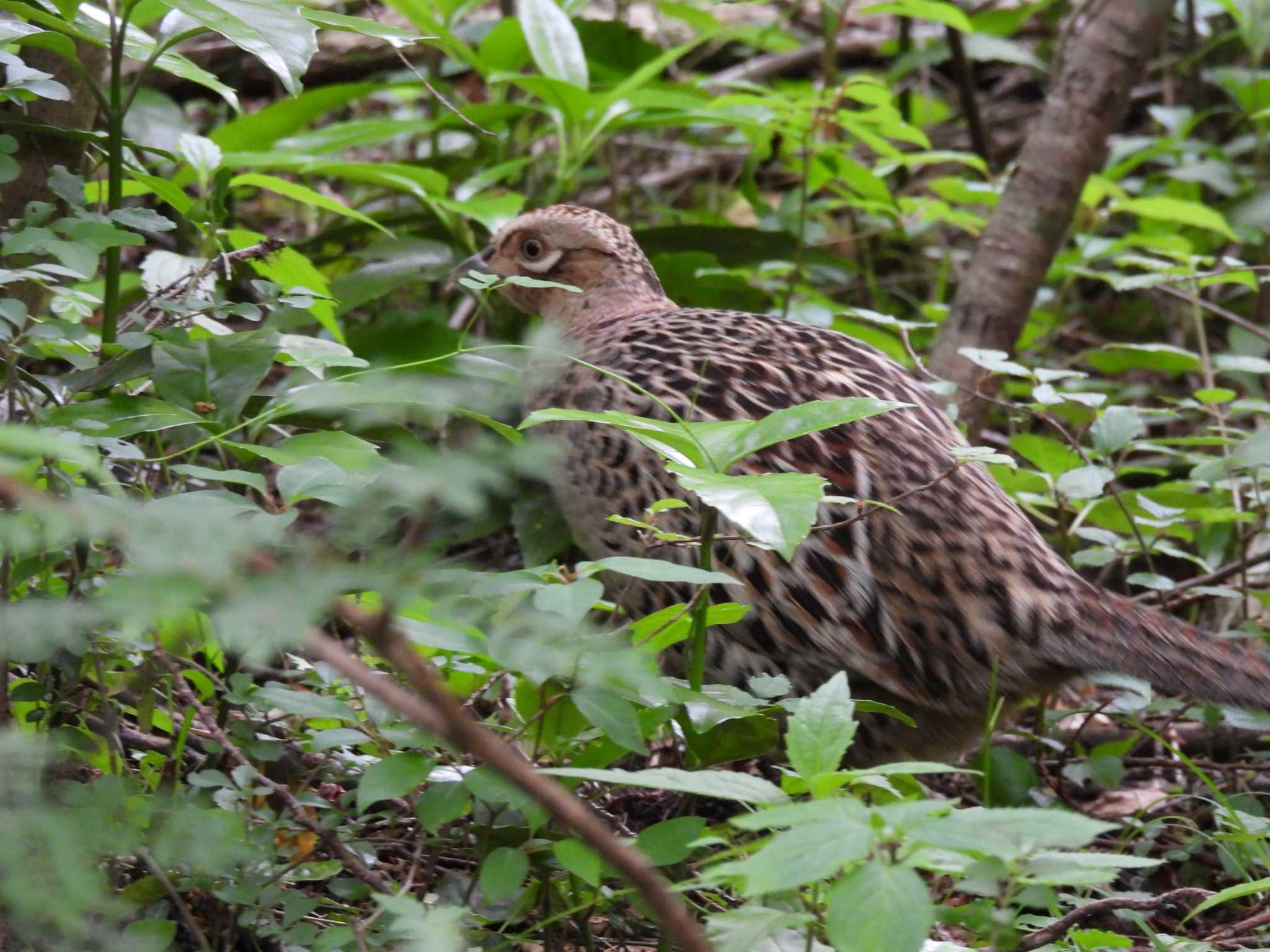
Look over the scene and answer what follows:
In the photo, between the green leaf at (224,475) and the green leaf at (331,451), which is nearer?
the green leaf at (224,475)

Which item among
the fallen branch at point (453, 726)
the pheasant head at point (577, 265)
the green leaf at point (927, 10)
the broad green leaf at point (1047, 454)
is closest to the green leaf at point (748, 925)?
the fallen branch at point (453, 726)

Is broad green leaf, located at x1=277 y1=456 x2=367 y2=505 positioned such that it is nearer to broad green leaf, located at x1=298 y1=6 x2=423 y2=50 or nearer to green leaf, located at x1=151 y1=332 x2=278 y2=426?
green leaf, located at x1=151 y1=332 x2=278 y2=426

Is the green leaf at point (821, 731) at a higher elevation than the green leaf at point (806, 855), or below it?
below

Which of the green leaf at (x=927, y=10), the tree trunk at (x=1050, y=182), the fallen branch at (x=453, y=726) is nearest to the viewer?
the fallen branch at (x=453, y=726)

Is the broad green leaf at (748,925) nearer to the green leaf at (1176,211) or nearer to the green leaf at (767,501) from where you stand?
the green leaf at (767,501)

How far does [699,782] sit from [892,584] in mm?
1091

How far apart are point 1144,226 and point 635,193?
212 centimetres

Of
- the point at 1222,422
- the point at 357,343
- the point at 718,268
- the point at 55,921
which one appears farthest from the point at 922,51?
the point at 55,921

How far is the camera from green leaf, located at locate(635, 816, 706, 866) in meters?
1.75

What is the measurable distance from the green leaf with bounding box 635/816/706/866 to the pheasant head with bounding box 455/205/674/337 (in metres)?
2.19

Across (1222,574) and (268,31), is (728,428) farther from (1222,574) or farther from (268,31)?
(1222,574)

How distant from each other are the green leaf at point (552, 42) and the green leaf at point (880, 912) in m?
3.34

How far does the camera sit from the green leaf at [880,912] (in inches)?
51.7

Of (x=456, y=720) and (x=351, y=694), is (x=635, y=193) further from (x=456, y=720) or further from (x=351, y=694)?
(x=456, y=720)
